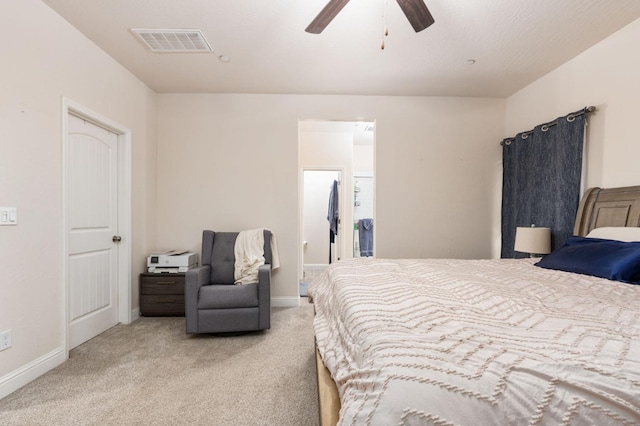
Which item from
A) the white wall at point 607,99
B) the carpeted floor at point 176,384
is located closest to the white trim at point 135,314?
the carpeted floor at point 176,384

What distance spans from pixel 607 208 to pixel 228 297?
10.5 feet

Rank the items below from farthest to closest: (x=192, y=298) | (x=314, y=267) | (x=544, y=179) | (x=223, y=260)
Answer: (x=314, y=267) → (x=223, y=260) → (x=544, y=179) → (x=192, y=298)

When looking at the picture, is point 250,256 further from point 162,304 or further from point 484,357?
point 484,357

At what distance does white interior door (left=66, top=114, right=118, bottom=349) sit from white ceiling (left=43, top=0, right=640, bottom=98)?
909 millimetres

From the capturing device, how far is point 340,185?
5.30 metres

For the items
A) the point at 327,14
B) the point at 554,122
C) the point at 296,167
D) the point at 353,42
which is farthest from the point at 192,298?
the point at 554,122

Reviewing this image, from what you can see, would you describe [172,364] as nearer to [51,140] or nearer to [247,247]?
[247,247]

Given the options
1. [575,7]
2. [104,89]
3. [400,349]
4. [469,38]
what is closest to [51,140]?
[104,89]

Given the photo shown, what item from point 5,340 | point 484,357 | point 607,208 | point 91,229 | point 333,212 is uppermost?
point 607,208

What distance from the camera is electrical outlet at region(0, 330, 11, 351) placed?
5.81 ft

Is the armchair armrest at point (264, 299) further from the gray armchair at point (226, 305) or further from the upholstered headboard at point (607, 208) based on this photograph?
the upholstered headboard at point (607, 208)

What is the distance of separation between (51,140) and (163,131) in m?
1.54

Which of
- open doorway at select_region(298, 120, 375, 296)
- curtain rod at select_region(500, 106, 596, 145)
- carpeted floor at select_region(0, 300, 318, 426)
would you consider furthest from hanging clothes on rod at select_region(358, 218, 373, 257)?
carpeted floor at select_region(0, 300, 318, 426)

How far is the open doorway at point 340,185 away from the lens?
5.05 m
